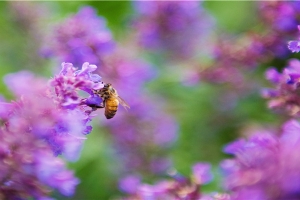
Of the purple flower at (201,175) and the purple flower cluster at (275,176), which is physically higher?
the purple flower at (201,175)

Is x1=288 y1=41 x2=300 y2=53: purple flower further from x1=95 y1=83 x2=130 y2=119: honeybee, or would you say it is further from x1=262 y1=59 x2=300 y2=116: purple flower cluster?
x1=95 y1=83 x2=130 y2=119: honeybee

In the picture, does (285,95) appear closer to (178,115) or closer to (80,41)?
(80,41)

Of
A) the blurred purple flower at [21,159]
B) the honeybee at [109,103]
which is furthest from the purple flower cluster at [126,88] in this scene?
the blurred purple flower at [21,159]

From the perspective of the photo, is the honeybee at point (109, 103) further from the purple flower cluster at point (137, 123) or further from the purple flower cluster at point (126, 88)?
the purple flower cluster at point (137, 123)

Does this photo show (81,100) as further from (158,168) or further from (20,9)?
(20,9)

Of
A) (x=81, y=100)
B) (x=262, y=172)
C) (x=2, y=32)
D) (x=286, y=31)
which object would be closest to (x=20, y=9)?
(x=2, y=32)
